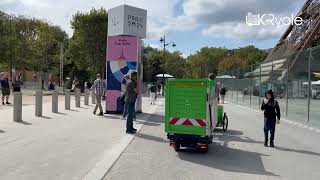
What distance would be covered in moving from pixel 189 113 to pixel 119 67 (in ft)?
32.5

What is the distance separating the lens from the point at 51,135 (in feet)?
42.2

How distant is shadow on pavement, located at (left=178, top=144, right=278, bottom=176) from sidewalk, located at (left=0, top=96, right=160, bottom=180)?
5.14 feet

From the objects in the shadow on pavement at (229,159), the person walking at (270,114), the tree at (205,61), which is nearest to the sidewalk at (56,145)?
the shadow on pavement at (229,159)

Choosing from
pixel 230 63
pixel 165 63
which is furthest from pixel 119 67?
pixel 230 63

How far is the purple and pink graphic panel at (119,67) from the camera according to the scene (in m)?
20.6

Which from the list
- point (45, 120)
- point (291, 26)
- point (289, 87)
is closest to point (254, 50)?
point (291, 26)

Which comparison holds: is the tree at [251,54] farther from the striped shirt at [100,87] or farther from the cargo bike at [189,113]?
the cargo bike at [189,113]

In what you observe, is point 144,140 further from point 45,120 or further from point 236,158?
point 45,120

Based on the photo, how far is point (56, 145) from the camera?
11.2 metres

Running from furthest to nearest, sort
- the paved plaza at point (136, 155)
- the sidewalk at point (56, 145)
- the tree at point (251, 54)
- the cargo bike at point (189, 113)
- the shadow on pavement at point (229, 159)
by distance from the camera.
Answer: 1. the tree at point (251, 54)
2. the cargo bike at point (189, 113)
3. the shadow on pavement at point (229, 159)
4. the paved plaza at point (136, 155)
5. the sidewalk at point (56, 145)

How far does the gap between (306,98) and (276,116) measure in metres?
7.13

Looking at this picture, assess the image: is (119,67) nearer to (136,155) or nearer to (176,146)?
(176,146)

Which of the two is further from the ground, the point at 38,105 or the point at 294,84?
the point at 294,84

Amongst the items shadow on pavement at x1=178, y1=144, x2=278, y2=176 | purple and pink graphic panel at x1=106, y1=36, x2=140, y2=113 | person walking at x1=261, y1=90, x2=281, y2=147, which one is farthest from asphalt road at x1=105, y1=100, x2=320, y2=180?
purple and pink graphic panel at x1=106, y1=36, x2=140, y2=113
